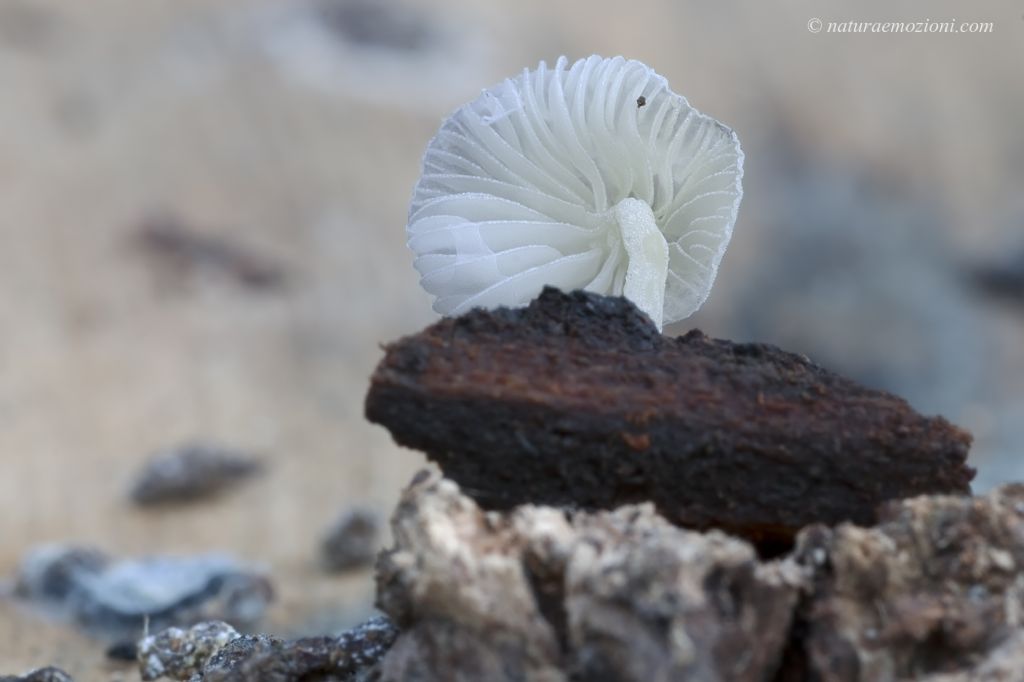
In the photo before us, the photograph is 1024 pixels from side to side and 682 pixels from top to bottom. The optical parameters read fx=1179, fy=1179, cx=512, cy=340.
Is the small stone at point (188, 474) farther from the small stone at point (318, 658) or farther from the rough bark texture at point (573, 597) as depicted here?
the rough bark texture at point (573, 597)

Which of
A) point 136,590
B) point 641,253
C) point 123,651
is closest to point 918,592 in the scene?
point 641,253

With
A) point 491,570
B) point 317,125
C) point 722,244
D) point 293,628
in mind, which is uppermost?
point 317,125

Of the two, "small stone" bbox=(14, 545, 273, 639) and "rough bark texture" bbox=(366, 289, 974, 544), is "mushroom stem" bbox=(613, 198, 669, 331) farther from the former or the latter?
"small stone" bbox=(14, 545, 273, 639)

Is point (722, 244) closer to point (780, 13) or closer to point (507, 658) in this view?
point (507, 658)

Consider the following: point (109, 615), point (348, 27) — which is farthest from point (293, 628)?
point (348, 27)

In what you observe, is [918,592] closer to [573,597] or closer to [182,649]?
[573,597]
